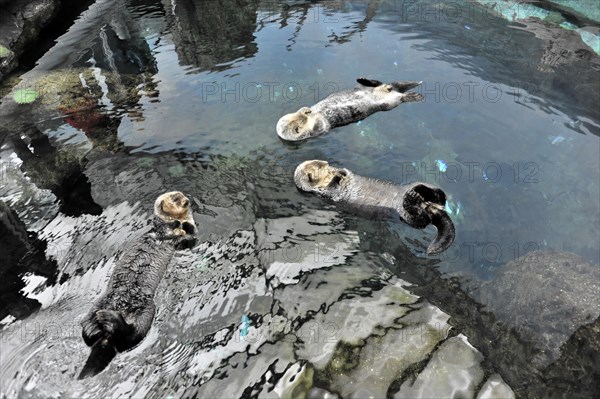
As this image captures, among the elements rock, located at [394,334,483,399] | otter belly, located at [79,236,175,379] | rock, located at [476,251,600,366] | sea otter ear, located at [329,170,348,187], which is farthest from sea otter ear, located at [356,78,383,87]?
rock, located at [394,334,483,399]

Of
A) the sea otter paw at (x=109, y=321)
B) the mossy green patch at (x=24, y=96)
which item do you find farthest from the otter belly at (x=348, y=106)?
the mossy green patch at (x=24, y=96)

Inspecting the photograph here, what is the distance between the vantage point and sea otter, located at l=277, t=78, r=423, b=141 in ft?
22.3

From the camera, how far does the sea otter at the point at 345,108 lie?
6.79 metres

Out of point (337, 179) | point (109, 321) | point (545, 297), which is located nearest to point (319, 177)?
point (337, 179)

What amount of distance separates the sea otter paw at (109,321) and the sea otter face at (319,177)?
3031 millimetres

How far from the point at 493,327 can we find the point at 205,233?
358cm

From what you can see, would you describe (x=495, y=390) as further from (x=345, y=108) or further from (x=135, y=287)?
(x=345, y=108)

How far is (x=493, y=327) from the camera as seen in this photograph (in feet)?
14.1

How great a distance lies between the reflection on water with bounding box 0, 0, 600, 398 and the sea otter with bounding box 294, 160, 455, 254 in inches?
8.6

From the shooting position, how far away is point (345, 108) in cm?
704

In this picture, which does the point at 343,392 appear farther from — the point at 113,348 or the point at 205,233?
the point at 205,233

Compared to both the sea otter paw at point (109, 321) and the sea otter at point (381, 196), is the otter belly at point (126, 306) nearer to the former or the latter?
the sea otter paw at point (109, 321)

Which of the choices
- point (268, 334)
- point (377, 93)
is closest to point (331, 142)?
point (377, 93)

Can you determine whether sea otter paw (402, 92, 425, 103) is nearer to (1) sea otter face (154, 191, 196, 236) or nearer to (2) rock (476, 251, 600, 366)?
(2) rock (476, 251, 600, 366)
